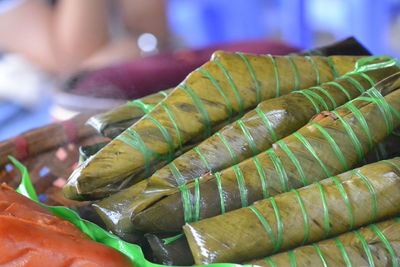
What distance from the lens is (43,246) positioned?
828mm

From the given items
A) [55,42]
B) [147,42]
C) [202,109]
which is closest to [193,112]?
[202,109]

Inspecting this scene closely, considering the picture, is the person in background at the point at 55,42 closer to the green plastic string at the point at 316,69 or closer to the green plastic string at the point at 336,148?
the green plastic string at the point at 316,69

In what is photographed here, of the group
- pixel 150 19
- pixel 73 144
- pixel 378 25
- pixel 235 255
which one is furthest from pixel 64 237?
pixel 378 25

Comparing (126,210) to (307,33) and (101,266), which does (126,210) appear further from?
(307,33)

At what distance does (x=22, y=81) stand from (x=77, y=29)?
499mm

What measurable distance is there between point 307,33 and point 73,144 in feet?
8.74

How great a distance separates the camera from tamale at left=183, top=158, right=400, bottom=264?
793 mm

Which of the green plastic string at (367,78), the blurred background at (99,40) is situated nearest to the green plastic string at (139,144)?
the green plastic string at (367,78)

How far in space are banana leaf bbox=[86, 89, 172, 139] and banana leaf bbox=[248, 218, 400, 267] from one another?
0.44 m

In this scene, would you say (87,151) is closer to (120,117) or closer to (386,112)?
(120,117)

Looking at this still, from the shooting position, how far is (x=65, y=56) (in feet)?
9.40

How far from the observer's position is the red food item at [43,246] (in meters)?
0.82

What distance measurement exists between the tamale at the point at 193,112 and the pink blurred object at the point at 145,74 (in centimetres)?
80

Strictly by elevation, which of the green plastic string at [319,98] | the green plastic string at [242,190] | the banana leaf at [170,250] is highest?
the green plastic string at [319,98]
